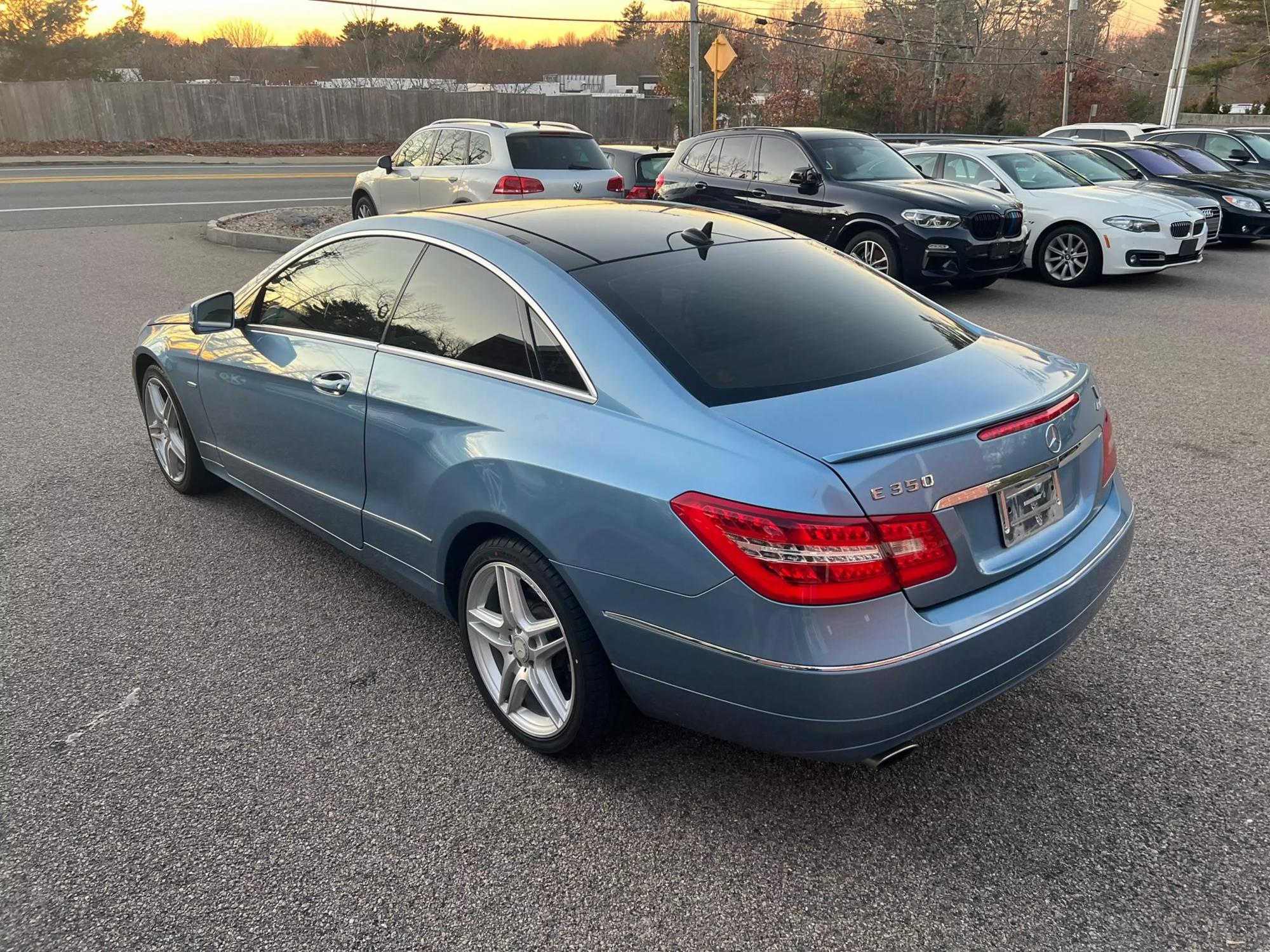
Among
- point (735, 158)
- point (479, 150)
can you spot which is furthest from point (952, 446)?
point (479, 150)

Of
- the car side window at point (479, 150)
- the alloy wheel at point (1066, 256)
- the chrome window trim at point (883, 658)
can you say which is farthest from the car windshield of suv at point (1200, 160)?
the chrome window trim at point (883, 658)

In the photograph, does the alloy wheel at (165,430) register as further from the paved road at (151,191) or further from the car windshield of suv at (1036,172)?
the paved road at (151,191)

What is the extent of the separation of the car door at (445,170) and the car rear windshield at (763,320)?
9390mm

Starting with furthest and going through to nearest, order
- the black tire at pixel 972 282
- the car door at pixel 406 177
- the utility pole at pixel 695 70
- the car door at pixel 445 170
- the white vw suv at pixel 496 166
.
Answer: the utility pole at pixel 695 70
the car door at pixel 406 177
the car door at pixel 445 170
the white vw suv at pixel 496 166
the black tire at pixel 972 282

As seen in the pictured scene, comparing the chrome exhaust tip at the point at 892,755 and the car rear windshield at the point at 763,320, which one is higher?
the car rear windshield at the point at 763,320

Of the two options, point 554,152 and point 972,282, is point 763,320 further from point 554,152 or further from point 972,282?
point 554,152

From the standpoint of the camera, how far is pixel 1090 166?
12938 mm

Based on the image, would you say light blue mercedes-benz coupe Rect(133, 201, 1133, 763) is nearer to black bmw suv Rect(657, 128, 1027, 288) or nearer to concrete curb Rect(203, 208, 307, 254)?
black bmw suv Rect(657, 128, 1027, 288)

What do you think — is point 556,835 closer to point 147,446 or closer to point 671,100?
point 147,446

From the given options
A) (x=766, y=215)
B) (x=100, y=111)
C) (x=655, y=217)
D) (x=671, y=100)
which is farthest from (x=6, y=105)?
(x=655, y=217)

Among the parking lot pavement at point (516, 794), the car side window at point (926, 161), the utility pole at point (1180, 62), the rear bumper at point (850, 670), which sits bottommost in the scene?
the parking lot pavement at point (516, 794)

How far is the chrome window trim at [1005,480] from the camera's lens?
2266mm

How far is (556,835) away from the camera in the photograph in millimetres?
2570

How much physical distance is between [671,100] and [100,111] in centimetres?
2387
